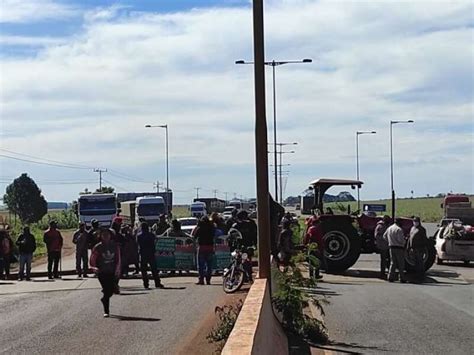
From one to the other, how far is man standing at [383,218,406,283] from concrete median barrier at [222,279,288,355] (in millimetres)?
11692

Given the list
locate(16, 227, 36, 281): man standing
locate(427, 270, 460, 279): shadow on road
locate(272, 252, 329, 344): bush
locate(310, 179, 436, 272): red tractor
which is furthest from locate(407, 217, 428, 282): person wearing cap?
locate(272, 252, 329, 344): bush

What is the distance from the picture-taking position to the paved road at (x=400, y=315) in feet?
45.3

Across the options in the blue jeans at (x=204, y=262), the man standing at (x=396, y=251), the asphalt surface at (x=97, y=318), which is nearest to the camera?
the asphalt surface at (x=97, y=318)

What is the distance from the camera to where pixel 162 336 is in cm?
1388

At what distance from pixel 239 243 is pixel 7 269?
786 cm

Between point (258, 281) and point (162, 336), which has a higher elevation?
point (258, 281)

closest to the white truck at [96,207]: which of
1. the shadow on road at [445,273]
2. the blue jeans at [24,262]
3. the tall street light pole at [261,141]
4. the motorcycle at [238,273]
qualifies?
the blue jeans at [24,262]

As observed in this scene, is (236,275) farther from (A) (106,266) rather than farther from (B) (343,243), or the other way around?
(B) (343,243)

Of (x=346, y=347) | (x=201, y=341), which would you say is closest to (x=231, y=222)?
(x=346, y=347)

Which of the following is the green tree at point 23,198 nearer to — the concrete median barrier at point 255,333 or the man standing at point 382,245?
the man standing at point 382,245

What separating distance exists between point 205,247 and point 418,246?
6.78 m

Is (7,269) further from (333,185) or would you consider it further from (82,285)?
(333,185)

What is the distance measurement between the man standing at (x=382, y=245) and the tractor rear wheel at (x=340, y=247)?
2.02ft

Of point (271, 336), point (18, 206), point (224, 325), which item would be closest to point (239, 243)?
point (224, 325)
